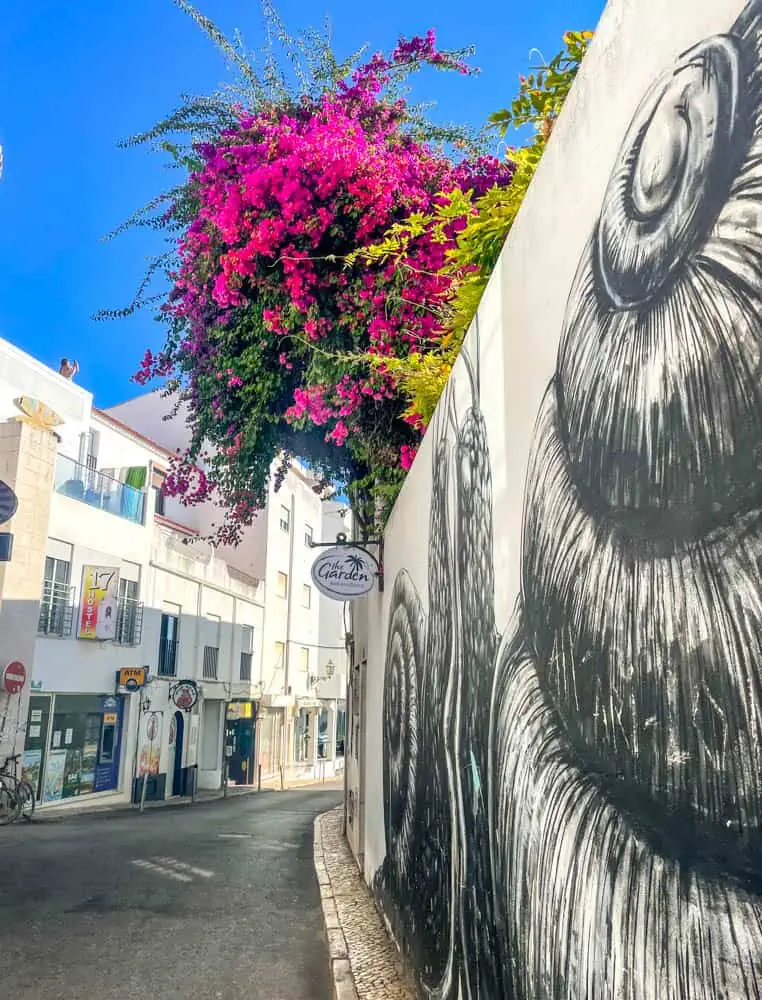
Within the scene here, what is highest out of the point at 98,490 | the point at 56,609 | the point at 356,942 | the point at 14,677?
the point at 98,490

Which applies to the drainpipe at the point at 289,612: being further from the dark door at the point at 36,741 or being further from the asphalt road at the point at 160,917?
the asphalt road at the point at 160,917

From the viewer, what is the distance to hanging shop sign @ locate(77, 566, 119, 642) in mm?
21016

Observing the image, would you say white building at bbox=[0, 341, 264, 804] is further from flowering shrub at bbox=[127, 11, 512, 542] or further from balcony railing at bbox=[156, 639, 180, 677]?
flowering shrub at bbox=[127, 11, 512, 542]

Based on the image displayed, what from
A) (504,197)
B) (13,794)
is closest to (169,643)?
(13,794)

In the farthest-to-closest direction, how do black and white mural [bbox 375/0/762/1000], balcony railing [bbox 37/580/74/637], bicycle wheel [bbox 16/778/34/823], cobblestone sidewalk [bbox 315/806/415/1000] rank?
balcony railing [bbox 37/580/74/637] < bicycle wheel [bbox 16/778/34/823] < cobblestone sidewalk [bbox 315/806/415/1000] < black and white mural [bbox 375/0/762/1000]

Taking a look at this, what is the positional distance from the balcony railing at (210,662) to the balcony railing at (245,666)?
236 centimetres

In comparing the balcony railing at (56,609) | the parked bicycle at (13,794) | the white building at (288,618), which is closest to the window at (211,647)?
the white building at (288,618)

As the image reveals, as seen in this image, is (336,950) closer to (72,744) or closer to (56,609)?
(56,609)

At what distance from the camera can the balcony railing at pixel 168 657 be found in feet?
82.7

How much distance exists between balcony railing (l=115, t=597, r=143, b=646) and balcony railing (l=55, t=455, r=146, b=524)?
2450mm

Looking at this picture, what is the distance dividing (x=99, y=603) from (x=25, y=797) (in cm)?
553

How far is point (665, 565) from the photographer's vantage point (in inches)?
61.6

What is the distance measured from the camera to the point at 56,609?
2022cm

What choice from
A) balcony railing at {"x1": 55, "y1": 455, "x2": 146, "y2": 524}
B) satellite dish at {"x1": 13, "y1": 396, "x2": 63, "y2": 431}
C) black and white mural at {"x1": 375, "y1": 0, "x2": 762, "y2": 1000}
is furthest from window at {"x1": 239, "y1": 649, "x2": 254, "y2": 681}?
black and white mural at {"x1": 375, "y1": 0, "x2": 762, "y2": 1000}
